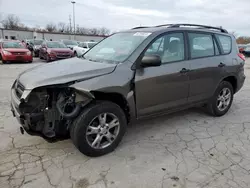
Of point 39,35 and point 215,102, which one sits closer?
point 215,102

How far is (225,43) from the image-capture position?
4133 mm

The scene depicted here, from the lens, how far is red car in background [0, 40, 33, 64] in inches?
476

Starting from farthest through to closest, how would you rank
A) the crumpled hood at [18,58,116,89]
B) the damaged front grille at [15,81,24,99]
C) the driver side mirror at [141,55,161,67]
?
the driver side mirror at [141,55,161,67], the damaged front grille at [15,81,24,99], the crumpled hood at [18,58,116,89]

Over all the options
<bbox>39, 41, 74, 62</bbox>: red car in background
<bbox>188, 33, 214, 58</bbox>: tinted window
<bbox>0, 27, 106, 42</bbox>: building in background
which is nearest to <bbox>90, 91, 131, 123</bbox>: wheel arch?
<bbox>188, 33, 214, 58</bbox>: tinted window

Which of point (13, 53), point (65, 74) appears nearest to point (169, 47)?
point (65, 74)

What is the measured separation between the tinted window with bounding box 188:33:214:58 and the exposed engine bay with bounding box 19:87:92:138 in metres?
2.10

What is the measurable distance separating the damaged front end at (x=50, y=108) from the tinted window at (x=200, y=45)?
6.86 ft

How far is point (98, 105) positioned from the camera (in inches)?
102

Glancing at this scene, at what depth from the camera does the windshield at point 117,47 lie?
3006 mm

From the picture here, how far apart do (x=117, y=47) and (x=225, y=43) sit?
7.74 ft

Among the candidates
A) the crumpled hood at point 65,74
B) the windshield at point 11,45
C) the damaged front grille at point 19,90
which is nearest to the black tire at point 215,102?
the crumpled hood at point 65,74

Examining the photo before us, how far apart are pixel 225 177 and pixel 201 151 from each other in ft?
1.89

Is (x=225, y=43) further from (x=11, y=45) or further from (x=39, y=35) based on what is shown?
(x=39, y=35)

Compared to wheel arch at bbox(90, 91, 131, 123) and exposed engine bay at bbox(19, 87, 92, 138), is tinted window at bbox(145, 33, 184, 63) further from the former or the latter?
exposed engine bay at bbox(19, 87, 92, 138)
